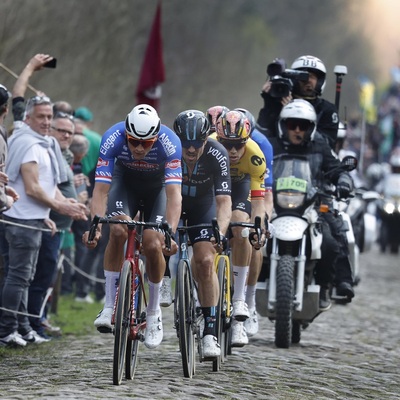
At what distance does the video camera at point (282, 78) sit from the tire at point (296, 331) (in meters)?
2.38

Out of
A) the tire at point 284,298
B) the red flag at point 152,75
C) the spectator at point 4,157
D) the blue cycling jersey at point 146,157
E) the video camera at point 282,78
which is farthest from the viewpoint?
the red flag at point 152,75

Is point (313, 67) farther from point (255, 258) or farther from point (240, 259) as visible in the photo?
point (240, 259)

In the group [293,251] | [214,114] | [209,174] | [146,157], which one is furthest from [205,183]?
[293,251]

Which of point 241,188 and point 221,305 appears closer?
point 221,305

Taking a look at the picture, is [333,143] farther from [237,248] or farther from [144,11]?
[144,11]

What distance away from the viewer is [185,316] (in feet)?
36.2

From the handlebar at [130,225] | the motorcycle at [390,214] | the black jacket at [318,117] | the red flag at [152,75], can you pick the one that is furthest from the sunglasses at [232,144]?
the motorcycle at [390,214]

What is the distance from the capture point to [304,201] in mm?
14445

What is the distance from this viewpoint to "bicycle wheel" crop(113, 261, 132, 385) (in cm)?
1035

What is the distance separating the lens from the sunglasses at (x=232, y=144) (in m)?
12.8

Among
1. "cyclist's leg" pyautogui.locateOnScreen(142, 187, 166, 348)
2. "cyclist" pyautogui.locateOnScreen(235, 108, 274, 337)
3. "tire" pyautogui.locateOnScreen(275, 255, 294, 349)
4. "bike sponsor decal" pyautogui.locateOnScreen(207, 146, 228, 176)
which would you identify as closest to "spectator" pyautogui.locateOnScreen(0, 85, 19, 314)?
"cyclist's leg" pyautogui.locateOnScreen(142, 187, 166, 348)

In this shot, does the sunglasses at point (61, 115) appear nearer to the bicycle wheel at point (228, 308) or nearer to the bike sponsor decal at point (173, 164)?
the bicycle wheel at point (228, 308)

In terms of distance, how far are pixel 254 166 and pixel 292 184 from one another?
1.56 m

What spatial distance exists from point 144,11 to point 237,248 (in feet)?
88.2
